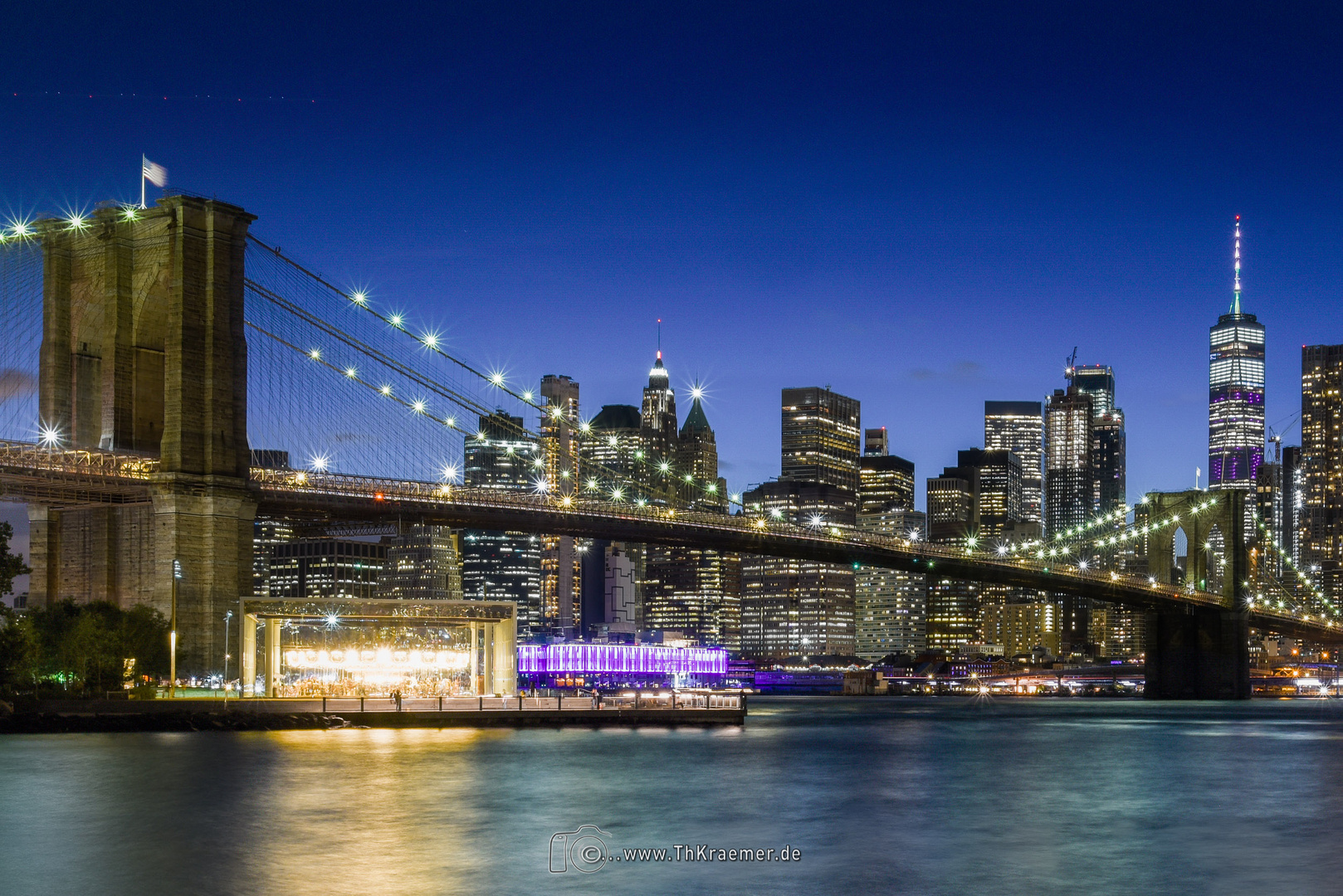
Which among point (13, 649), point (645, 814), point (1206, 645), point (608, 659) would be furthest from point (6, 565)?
point (1206, 645)

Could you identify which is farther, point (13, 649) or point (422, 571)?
point (422, 571)

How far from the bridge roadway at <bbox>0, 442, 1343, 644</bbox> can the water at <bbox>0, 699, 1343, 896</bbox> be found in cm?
1255

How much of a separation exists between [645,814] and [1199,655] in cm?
9097

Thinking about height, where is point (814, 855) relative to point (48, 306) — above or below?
below

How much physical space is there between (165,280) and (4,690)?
17786 mm

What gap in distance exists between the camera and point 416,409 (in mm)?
83500

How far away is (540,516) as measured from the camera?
77.6 metres

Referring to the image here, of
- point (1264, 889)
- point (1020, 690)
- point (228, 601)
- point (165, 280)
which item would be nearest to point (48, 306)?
point (165, 280)

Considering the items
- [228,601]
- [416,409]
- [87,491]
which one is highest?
[416,409]

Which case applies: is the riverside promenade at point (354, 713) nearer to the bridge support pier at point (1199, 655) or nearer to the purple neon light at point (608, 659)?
the purple neon light at point (608, 659)

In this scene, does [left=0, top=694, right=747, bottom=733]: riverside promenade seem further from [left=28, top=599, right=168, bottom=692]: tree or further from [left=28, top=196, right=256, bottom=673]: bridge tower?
[left=28, top=196, right=256, bottom=673]: bridge tower

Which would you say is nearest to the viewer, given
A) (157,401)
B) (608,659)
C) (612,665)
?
(157,401)

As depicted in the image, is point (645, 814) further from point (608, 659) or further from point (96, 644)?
point (608, 659)

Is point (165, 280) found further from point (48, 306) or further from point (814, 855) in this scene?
point (814, 855)
